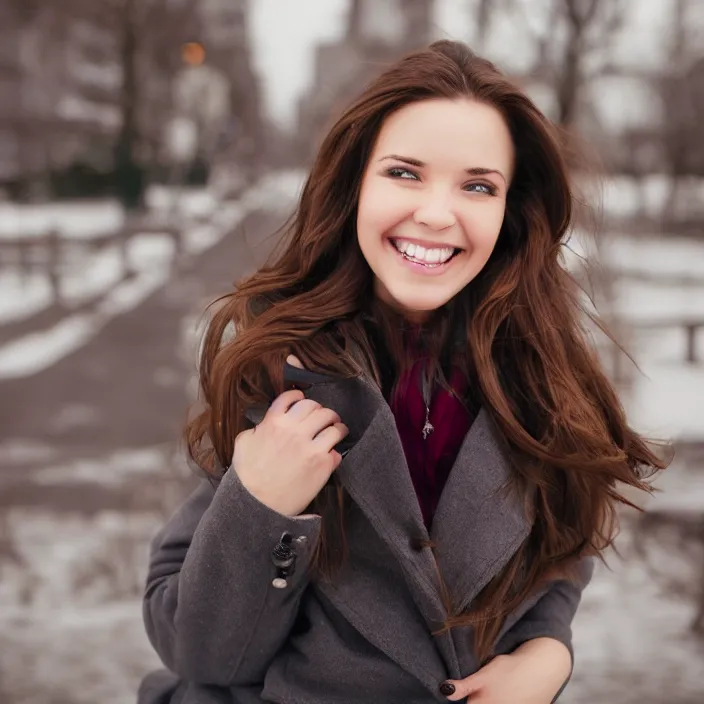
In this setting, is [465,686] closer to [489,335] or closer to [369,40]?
[489,335]

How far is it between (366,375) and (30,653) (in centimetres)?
134

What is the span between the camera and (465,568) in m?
0.77

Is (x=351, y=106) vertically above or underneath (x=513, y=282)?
above

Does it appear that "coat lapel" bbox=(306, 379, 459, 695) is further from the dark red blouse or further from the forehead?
the forehead

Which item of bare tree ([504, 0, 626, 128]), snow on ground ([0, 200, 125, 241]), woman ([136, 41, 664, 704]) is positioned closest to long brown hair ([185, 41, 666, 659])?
woman ([136, 41, 664, 704])

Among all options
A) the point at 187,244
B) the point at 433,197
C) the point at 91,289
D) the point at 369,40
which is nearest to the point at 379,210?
the point at 433,197

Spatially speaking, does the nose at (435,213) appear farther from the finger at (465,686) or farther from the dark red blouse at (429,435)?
the finger at (465,686)

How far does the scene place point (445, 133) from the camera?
0.75m

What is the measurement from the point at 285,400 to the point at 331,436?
6 cm

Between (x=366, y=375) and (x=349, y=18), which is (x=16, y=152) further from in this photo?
(x=366, y=375)

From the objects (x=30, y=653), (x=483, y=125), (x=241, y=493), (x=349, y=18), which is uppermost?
(x=349, y=18)

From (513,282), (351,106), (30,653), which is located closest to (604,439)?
(513,282)

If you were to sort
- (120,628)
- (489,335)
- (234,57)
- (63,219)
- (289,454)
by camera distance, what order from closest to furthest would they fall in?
(289,454), (489,335), (120,628), (234,57), (63,219)

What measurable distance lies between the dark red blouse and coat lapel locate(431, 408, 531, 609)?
4 cm
